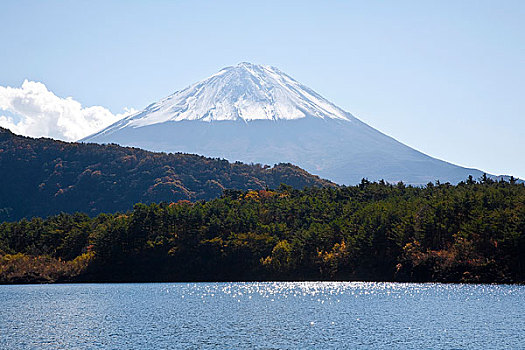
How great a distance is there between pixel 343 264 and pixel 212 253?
25.3 m

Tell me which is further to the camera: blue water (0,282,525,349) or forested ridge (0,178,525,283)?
forested ridge (0,178,525,283)

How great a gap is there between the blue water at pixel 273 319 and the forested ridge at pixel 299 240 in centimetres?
859

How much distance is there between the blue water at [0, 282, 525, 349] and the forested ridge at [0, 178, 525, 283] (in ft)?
28.2

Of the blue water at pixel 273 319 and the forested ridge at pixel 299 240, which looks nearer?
the blue water at pixel 273 319

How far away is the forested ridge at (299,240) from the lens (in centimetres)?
10831

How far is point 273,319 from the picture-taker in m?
68.2

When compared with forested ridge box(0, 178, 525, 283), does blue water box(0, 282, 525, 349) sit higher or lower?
lower

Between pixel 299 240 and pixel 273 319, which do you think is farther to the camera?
pixel 299 240

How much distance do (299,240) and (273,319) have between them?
6147 centimetres

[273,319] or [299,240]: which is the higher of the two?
[299,240]

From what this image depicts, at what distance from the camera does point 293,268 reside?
127125 mm

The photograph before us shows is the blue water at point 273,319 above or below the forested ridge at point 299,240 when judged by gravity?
below

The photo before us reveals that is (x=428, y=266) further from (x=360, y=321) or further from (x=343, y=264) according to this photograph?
(x=360, y=321)

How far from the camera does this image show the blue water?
175ft
